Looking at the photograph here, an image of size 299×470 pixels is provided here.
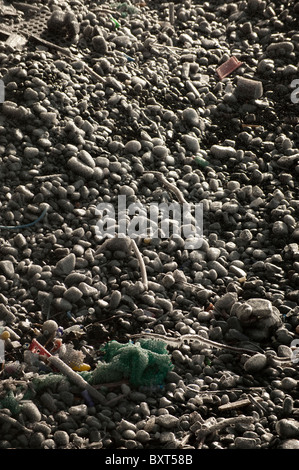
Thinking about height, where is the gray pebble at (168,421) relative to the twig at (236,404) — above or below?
below

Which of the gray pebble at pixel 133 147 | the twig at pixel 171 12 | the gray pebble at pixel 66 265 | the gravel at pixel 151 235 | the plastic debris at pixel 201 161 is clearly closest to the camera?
the gravel at pixel 151 235

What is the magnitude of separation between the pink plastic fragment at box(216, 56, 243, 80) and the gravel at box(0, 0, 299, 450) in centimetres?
6

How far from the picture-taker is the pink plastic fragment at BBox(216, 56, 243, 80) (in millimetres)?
4500

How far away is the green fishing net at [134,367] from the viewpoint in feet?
8.80

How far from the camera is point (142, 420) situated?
2590mm

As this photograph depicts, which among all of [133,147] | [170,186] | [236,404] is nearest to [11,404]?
[236,404]

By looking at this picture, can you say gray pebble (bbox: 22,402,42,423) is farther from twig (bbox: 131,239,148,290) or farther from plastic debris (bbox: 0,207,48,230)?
plastic debris (bbox: 0,207,48,230)

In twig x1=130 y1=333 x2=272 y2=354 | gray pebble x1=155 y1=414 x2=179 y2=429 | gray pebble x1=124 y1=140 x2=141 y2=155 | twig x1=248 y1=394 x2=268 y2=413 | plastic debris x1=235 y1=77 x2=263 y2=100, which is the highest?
plastic debris x1=235 y1=77 x2=263 y2=100

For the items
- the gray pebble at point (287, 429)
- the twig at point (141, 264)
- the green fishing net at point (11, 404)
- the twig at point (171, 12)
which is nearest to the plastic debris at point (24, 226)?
the twig at point (141, 264)

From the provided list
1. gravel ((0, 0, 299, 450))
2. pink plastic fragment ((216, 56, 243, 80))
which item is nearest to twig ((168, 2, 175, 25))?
gravel ((0, 0, 299, 450))

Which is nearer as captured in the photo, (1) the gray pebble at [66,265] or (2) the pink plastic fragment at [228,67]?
(1) the gray pebble at [66,265]

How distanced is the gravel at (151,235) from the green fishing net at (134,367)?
0.11 feet

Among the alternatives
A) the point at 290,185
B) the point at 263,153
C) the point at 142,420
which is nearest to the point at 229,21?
the point at 263,153

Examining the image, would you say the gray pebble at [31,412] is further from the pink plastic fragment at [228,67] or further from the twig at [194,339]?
the pink plastic fragment at [228,67]
